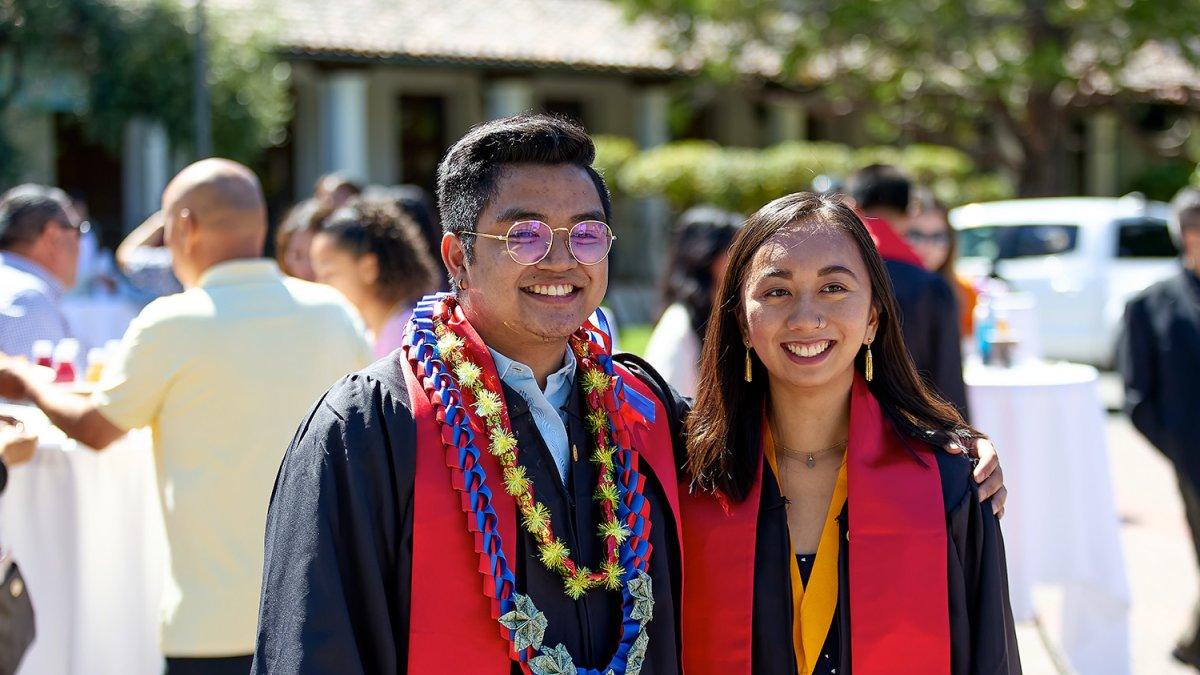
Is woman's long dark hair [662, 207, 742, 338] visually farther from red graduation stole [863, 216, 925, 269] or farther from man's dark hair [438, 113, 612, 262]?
man's dark hair [438, 113, 612, 262]

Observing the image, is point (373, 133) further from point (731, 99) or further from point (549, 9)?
point (731, 99)

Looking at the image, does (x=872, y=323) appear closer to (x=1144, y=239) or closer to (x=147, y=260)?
(x=147, y=260)

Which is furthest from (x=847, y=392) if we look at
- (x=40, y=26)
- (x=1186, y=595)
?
(x=40, y=26)

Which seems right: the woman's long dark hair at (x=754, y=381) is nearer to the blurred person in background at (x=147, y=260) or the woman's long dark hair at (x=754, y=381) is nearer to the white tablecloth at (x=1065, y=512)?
the white tablecloth at (x=1065, y=512)

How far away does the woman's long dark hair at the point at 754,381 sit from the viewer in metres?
2.69

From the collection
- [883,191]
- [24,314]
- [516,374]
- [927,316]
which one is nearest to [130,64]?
[24,314]

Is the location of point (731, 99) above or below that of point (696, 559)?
above

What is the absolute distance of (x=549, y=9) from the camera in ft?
74.0

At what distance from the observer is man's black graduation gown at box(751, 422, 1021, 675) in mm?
2539

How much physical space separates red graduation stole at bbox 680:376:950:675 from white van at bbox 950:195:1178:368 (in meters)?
12.0

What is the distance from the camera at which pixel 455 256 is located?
8.09 feet

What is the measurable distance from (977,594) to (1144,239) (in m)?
13.1

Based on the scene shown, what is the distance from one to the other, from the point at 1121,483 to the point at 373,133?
49.1 ft

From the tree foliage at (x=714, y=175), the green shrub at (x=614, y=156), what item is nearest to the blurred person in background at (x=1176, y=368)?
the tree foliage at (x=714, y=175)
